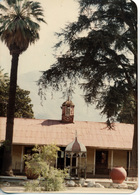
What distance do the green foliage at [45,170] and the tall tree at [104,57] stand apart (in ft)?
8.58

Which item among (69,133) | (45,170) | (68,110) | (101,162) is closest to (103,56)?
(68,110)

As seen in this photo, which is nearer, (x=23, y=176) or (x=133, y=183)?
(x=23, y=176)

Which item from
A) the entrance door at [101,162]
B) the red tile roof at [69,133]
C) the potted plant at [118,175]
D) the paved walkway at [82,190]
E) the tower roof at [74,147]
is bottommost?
the paved walkway at [82,190]

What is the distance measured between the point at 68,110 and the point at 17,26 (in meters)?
3.57

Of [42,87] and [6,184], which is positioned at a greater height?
[42,87]

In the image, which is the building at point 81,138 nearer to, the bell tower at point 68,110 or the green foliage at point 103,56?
the bell tower at point 68,110

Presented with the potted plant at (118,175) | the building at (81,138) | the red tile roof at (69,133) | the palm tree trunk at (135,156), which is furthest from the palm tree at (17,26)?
the palm tree trunk at (135,156)

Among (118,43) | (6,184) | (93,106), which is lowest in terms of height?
(6,184)

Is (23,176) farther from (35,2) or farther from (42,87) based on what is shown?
(35,2)

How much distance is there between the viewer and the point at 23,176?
13.8 meters

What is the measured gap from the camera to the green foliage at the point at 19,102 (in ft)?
47.1

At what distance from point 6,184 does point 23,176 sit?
0.63 meters

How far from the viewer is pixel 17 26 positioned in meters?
14.7

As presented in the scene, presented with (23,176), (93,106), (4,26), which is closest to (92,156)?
(93,106)
